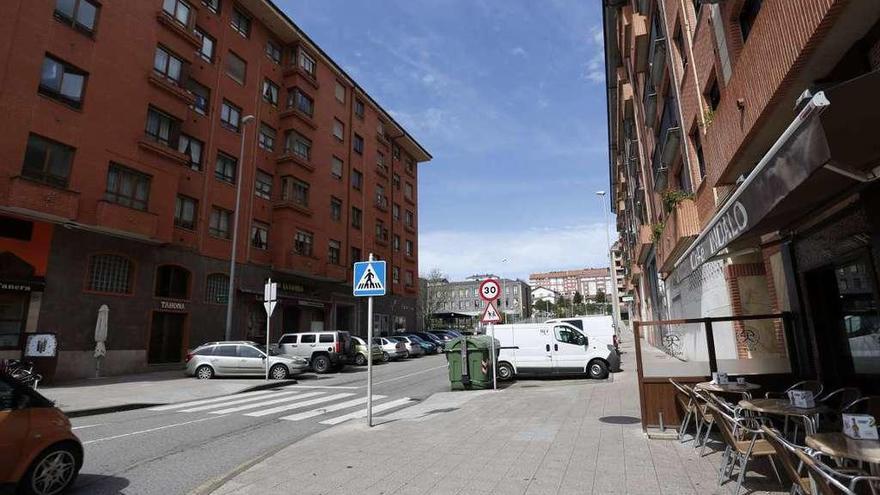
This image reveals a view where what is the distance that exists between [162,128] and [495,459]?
22.2 meters

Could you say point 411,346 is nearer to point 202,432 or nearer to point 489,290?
point 489,290

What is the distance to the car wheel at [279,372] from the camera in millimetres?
18484

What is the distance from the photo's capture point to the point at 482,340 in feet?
47.1

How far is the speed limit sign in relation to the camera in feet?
43.6

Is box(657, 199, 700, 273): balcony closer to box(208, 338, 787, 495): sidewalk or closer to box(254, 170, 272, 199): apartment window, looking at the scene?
box(208, 338, 787, 495): sidewalk

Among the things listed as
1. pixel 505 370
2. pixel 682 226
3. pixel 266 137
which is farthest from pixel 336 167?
pixel 682 226

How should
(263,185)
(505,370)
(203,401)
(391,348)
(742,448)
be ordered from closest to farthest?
(742,448), (203,401), (505,370), (263,185), (391,348)

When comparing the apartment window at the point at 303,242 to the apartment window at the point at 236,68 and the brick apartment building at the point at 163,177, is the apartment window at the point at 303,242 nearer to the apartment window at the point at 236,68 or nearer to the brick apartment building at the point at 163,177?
the brick apartment building at the point at 163,177

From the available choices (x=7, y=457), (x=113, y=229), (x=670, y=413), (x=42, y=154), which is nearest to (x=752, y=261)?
(x=670, y=413)

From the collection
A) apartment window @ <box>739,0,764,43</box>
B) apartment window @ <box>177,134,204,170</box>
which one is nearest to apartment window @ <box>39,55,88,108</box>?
apartment window @ <box>177,134,204,170</box>

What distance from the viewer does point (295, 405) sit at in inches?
490

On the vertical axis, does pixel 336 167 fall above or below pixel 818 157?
above

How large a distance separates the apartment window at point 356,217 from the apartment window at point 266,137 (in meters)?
9.26

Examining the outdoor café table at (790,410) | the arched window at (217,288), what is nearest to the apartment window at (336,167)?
the arched window at (217,288)
